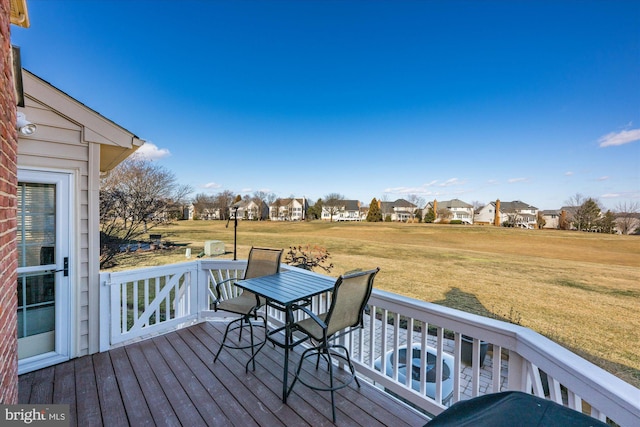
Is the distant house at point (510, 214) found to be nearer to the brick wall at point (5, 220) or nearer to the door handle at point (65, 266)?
the door handle at point (65, 266)

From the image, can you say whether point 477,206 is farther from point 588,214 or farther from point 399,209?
point 588,214

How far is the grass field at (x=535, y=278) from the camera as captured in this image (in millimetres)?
5512

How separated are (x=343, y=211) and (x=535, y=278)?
33.2 m

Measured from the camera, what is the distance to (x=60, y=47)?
469 cm

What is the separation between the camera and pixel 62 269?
2709 mm

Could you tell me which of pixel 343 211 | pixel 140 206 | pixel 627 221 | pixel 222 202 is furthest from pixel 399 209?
pixel 140 206

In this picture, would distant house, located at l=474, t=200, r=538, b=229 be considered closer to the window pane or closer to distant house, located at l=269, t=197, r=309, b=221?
distant house, located at l=269, t=197, r=309, b=221

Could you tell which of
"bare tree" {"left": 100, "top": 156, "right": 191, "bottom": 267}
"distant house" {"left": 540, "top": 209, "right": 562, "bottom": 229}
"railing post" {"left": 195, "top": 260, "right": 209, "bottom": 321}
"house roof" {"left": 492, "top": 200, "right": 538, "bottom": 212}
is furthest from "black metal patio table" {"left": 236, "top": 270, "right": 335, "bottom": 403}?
"house roof" {"left": 492, "top": 200, "right": 538, "bottom": 212}

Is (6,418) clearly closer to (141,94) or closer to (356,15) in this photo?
(356,15)

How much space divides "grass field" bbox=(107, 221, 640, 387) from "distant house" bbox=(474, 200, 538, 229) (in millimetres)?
10745

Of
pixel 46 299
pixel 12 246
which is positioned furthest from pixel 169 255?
pixel 12 246

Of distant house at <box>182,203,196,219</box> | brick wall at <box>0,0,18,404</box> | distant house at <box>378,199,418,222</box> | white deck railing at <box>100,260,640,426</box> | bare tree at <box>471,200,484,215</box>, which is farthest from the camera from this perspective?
distant house at <box>378,199,418,222</box>

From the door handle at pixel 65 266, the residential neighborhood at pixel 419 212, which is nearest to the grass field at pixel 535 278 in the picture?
the residential neighborhood at pixel 419 212

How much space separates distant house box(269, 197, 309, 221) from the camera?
3759 cm
